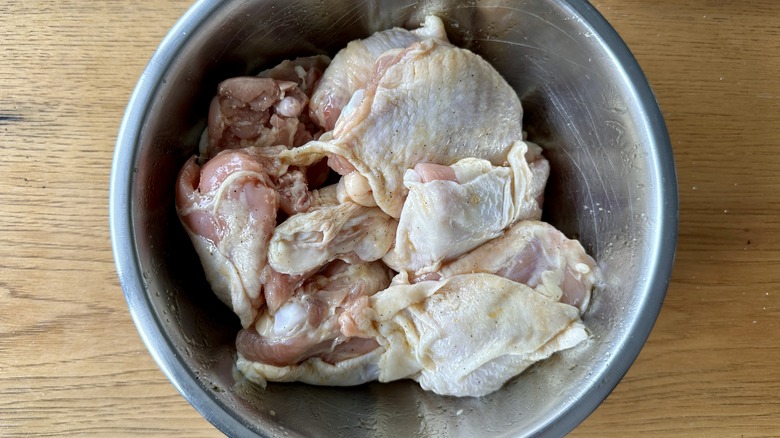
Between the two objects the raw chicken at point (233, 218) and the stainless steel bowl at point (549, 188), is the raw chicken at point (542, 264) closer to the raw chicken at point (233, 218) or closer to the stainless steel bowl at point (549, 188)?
the stainless steel bowl at point (549, 188)

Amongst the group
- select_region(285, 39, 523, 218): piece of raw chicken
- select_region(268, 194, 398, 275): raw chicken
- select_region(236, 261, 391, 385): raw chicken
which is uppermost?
select_region(285, 39, 523, 218): piece of raw chicken

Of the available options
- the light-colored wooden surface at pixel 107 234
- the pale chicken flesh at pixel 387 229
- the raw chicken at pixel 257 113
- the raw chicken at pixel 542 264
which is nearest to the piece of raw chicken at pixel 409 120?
the pale chicken flesh at pixel 387 229

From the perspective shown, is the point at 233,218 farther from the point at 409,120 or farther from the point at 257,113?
the point at 409,120

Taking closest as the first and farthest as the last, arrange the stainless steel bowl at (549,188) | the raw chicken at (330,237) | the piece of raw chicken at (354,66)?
the stainless steel bowl at (549,188), the raw chicken at (330,237), the piece of raw chicken at (354,66)

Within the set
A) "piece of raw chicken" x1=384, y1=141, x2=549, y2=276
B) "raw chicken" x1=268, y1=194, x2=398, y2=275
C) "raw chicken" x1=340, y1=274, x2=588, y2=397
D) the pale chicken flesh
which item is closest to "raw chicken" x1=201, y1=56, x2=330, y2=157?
the pale chicken flesh

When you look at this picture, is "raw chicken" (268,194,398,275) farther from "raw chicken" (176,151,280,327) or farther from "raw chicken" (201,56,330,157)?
"raw chicken" (201,56,330,157)

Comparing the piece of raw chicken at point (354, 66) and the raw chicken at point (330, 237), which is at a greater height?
the piece of raw chicken at point (354, 66)

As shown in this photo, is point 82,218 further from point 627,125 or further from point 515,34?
point 627,125

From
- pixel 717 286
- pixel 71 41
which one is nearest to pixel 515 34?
pixel 717 286
